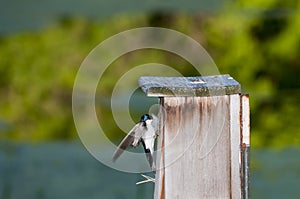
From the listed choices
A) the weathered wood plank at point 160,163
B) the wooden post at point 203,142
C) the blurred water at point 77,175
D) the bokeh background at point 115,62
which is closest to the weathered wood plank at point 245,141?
the wooden post at point 203,142

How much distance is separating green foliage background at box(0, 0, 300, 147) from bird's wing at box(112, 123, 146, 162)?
2863 millimetres

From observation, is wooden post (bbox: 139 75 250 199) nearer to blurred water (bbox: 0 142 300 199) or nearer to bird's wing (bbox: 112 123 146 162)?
bird's wing (bbox: 112 123 146 162)

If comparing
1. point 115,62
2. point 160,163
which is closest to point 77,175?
point 115,62

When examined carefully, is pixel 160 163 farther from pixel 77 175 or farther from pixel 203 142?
pixel 77 175

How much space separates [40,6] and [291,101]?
131 centimetres

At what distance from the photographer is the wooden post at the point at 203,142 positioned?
1.26 m

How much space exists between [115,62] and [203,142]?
2913 mm

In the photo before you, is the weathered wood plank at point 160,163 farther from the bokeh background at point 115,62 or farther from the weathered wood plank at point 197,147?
the bokeh background at point 115,62

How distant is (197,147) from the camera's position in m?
1.26

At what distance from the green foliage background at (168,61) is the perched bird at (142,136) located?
2841mm

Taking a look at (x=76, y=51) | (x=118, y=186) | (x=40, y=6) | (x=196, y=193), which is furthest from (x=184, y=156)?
(x=40, y=6)

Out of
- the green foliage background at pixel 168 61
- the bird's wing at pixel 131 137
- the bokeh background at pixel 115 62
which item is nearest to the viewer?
the bird's wing at pixel 131 137

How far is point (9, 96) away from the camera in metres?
4.38

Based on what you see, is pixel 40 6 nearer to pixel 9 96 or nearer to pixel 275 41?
pixel 9 96
